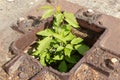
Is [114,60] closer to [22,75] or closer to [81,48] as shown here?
[81,48]

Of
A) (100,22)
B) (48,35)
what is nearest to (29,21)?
(48,35)

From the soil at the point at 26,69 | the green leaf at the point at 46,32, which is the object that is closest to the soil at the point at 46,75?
the soil at the point at 26,69

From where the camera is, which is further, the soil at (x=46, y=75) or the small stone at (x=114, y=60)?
the small stone at (x=114, y=60)

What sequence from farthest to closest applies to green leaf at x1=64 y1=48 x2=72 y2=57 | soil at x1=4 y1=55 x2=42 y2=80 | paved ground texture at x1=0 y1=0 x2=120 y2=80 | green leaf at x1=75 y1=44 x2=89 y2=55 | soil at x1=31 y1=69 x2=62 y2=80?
1. paved ground texture at x1=0 y1=0 x2=120 y2=80
2. green leaf at x1=75 y1=44 x2=89 y2=55
3. green leaf at x1=64 y1=48 x2=72 y2=57
4. soil at x1=4 y1=55 x2=42 y2=80
5. soil at x1=31 y1=69 x2=62 y2=80

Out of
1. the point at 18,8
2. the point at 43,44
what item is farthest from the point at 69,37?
the point at 18,8

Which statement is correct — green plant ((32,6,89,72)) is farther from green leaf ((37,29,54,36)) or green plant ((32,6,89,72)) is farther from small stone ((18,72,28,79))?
small stone ((18,72,28,79))

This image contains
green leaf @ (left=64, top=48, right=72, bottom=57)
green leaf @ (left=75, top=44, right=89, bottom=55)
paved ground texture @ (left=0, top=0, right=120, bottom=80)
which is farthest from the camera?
paved ground texture @ (left=0, top=0, right=120, bottom=80)

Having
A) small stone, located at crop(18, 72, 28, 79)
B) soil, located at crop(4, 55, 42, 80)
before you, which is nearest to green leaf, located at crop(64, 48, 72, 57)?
soil, located at crop(4, 55, 42, 80)

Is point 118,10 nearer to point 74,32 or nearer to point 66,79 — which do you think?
→ point 74,32

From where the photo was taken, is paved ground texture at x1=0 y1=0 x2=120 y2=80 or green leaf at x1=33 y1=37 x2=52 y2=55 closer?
green leaf at x1=33 y1=37 x2=52 y2=55

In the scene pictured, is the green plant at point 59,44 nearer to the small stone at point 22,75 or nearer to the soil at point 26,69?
the soil at point 26,69
